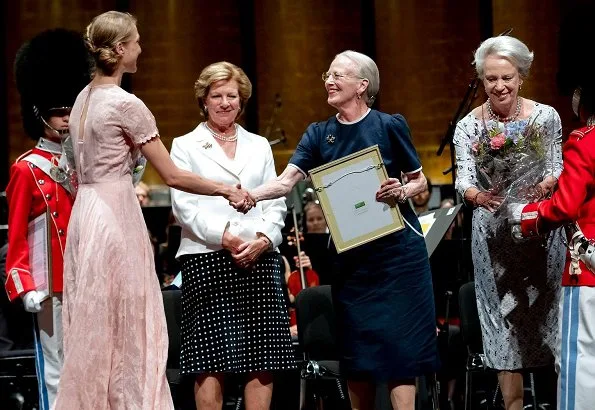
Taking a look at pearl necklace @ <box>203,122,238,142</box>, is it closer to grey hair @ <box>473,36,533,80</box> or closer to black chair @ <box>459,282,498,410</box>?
grey hair @ <box>473,36,533,80</box>

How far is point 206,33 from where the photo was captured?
11.3 m

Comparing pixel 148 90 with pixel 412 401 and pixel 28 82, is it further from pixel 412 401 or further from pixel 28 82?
pixel 412 401

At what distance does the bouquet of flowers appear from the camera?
4754mm

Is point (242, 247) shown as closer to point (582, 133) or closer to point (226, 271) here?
point (226, 271)

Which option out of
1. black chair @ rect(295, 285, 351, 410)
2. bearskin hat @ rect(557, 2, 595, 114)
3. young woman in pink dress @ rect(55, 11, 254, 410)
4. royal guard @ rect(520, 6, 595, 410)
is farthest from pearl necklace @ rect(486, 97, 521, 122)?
young woman in pink dress @ rect(55, 11, 254, 410)

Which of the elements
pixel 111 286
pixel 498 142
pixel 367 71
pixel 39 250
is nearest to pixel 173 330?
pixel 39 250

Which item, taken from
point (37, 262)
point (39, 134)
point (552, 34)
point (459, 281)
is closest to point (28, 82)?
point (39, 134)

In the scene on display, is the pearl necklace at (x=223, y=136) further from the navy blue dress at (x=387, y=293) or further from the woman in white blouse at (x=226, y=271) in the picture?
the navy blue dress at (x=387, y=293)

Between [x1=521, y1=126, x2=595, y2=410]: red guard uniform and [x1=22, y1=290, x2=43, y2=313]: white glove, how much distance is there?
233 cm

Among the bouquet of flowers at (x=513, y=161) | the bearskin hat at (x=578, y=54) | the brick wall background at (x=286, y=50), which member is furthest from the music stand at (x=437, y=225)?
the brick wall background at (x=286, y=50)

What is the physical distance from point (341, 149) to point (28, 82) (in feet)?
5.12

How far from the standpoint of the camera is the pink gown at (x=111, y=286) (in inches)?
168

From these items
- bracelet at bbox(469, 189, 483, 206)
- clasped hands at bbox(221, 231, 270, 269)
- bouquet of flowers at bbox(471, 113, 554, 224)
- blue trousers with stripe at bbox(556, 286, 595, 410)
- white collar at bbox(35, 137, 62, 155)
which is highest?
white collar at bbox(35, 137, 62, 155)

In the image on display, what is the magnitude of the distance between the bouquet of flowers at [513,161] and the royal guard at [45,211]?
1952 mm
